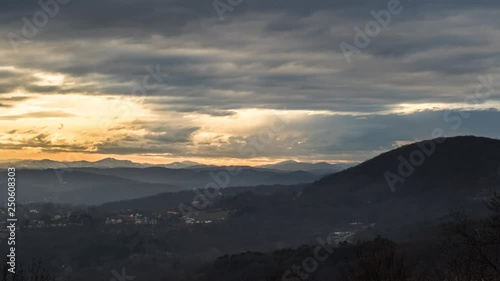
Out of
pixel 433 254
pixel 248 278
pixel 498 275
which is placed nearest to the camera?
pixel 498 275

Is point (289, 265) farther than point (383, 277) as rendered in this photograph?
Yes

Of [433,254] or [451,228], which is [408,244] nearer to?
[433,254]

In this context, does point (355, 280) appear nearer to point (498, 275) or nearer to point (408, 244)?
point (498, 275)

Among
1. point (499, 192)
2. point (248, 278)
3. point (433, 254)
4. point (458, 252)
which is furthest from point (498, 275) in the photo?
point (248, 278)

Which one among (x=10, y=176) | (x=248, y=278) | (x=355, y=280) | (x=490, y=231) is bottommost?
(x=248, y=278)

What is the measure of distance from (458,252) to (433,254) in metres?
129

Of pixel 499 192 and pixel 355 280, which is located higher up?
pixel 499 192

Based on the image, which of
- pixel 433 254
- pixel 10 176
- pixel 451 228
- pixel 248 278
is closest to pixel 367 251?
pixel 451 228

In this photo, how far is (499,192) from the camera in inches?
1601

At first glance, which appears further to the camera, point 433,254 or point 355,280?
point 433,254

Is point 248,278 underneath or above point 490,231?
underneath

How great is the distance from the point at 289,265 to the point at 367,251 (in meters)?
159

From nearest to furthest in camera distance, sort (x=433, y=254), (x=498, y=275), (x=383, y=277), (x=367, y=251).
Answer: (x=498, y=275)
(x=383, y=277)
(x=367, y=251)
(x=433, y=254)

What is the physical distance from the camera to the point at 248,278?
192625 millimetres
